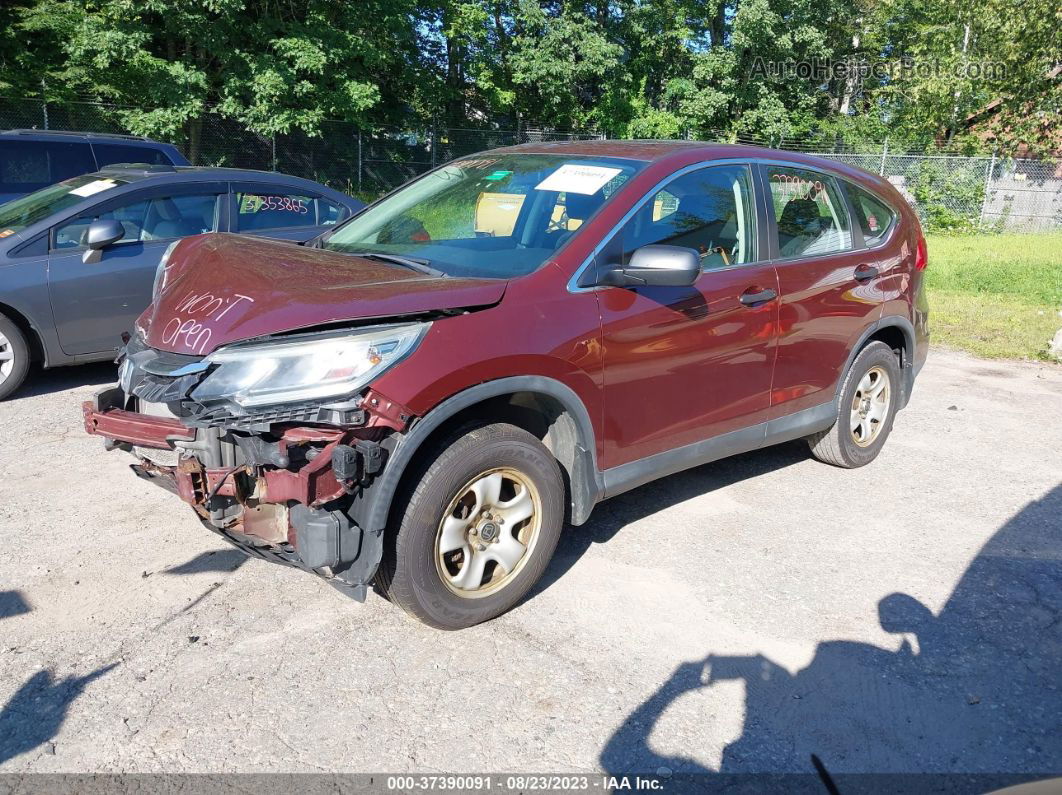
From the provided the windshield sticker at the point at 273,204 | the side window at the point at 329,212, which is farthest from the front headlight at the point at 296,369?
the side window at the point at 329,212

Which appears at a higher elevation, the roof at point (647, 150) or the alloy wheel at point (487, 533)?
the roof at point (647, 150)

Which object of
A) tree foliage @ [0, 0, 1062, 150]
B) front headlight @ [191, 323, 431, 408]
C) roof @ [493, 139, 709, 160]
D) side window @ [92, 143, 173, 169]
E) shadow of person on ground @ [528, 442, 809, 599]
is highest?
tree foliage @ [0, 0, 1062, 150]

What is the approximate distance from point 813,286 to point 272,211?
468cm

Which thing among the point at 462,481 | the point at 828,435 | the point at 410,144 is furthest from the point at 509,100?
the point at 462,481

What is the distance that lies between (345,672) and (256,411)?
3.38ft

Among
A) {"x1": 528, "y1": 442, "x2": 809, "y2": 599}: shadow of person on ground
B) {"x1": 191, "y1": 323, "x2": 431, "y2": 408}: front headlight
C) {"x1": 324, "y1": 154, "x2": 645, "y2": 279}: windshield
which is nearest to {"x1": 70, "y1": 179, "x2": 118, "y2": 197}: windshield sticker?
{"x1": 324, "y1": 154, "x2": 645, "y2": 279}: windshield

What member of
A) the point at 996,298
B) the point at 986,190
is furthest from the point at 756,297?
the point at 986,190

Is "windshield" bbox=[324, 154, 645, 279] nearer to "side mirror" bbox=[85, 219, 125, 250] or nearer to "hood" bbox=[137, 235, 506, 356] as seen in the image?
"hood" bbox=[137, 235, 506, 356]

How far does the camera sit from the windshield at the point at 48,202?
661 centimetres

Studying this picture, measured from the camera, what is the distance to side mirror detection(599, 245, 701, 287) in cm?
358

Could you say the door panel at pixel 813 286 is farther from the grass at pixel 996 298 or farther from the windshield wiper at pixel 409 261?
the grass at pixel 996 298

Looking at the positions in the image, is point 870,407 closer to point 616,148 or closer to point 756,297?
point 756,297

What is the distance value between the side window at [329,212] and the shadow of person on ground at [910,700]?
563cm

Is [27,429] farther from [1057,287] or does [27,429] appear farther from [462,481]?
[1057,287]
